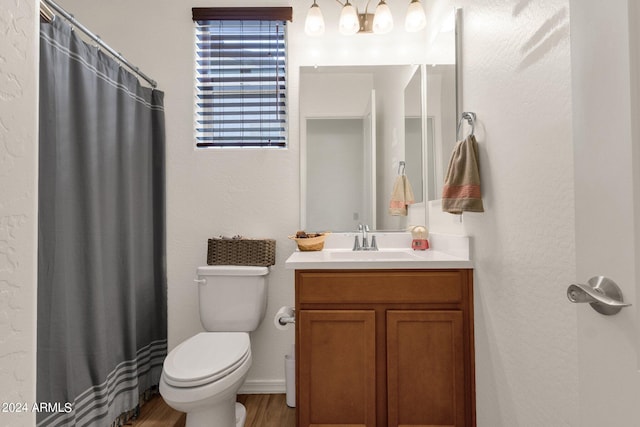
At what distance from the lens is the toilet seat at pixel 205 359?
1.36m

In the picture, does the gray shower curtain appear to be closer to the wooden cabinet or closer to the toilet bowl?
the toilet bowl

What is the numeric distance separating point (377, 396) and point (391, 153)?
1351 millimetres

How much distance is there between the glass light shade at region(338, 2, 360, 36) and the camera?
200cm

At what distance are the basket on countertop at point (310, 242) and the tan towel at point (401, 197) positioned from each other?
0.49 meters

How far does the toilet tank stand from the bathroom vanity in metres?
0.57

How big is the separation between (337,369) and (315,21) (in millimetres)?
1944

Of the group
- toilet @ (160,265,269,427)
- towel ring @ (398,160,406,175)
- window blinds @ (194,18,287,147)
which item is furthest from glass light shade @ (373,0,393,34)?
toilet @ (160,265,269,427)

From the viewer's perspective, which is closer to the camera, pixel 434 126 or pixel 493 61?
pixel 493 61

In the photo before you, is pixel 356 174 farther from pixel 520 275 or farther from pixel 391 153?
pixel 520 275

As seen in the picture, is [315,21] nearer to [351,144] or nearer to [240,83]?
[240,83]

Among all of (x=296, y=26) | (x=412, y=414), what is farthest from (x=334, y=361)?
(x=296, y=26)

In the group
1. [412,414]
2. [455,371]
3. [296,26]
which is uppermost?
[296,26]

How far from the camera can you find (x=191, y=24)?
85.2 inches

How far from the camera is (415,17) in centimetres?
198
